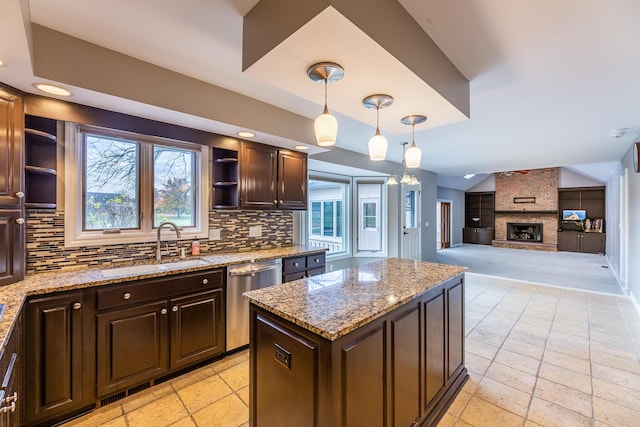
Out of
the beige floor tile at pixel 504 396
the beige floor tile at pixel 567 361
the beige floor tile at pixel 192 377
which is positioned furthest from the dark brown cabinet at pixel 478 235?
the beige floor tile at pixel 192 377

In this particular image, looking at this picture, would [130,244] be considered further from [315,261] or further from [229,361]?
[315,261]

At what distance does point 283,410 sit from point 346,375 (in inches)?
16.5

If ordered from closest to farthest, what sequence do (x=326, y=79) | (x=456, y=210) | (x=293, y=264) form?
(x=326, y=79) < (x=293, y=264) < (x=456, y=210)

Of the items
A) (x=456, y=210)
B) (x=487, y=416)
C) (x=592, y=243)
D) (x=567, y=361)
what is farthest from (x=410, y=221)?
(x=592, y=243)

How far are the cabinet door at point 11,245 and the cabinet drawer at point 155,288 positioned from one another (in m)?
0.50

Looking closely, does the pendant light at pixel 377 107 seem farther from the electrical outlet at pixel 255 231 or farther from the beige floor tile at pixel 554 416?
the beige floor tile at pixel 554 416

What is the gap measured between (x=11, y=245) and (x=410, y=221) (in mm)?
5962

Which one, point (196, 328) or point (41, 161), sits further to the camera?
point (196, 328)

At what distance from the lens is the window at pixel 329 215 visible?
216 inches

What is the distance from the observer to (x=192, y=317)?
228 cm

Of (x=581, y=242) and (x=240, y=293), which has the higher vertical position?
(x=240, y=293)

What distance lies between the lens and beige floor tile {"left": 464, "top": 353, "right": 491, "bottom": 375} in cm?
242

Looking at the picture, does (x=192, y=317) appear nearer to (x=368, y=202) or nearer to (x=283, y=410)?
(x=283, y=410)

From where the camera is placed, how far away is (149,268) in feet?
7.44
